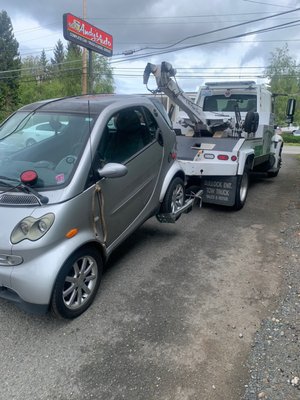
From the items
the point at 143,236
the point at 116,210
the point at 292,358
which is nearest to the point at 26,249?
the point at 116,210

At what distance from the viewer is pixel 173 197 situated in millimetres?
5172

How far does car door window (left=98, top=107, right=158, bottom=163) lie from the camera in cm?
371

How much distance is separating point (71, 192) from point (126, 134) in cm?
128

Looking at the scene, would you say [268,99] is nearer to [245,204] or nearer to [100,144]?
[245,204]

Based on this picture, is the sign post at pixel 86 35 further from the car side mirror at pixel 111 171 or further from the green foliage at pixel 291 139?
the green foliage at pixel 291 139

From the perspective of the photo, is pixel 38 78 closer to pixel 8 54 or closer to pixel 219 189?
pixel 8 54

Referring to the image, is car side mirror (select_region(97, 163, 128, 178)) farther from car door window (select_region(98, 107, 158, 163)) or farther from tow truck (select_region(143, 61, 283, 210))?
tow truck (select_region(143, 61, 283, 210))

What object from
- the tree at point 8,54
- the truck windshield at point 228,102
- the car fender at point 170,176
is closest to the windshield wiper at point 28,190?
the car fender at point 170,176

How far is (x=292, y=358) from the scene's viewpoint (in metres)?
2.82

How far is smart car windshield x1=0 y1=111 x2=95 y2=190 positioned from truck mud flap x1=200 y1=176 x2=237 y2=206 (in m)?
3.74

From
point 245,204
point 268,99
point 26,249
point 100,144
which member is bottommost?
point 245,204

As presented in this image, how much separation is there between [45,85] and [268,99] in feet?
88.8

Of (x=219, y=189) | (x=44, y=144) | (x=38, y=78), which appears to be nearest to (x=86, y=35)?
(x=38, y=78)

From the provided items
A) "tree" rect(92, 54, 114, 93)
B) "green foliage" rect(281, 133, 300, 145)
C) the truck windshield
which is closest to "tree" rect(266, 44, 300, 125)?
"green foliage" rect(281, 133, 300, 145)
